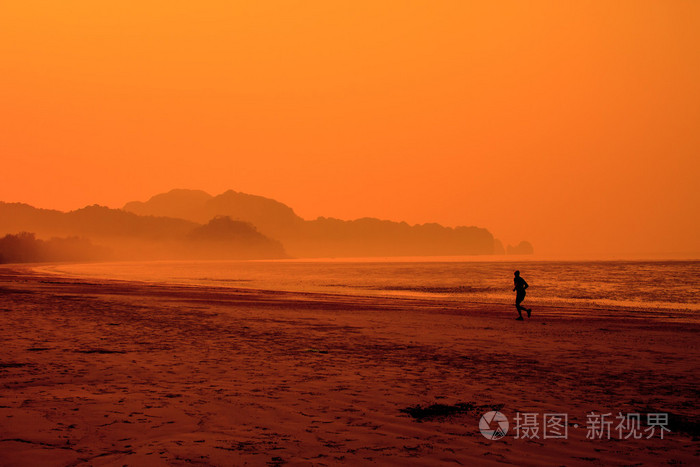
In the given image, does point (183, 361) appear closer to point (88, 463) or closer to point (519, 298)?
point (88, 463)

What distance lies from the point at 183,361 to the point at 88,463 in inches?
250

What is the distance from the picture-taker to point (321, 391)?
946 centimetres

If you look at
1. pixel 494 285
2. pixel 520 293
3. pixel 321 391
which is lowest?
pixel 494 285

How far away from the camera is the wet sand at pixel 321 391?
640 centimetres

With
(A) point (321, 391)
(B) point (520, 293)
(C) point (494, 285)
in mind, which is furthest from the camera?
(C) point (494, 285)

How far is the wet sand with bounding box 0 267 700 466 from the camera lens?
21.0ft

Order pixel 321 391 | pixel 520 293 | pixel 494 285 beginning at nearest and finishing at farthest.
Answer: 1. pixel 321 391
2. pixel 520 293
3. pixel 494 285

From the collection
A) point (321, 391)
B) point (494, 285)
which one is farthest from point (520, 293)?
point (494, 285)

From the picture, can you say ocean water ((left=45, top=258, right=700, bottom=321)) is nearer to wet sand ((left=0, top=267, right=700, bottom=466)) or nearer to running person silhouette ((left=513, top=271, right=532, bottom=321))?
running person silhouette ((left=513, top=271, right=532, bottom=321))

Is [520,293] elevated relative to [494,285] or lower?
elevated

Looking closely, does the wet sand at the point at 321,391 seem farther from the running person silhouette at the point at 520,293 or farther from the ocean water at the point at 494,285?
the ocean water at the point at 494,285

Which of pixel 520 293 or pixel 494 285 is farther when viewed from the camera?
pixel 494 285

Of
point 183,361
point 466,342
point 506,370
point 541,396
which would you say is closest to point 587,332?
point 466,342

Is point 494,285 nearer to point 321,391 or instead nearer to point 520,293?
point 520,293
